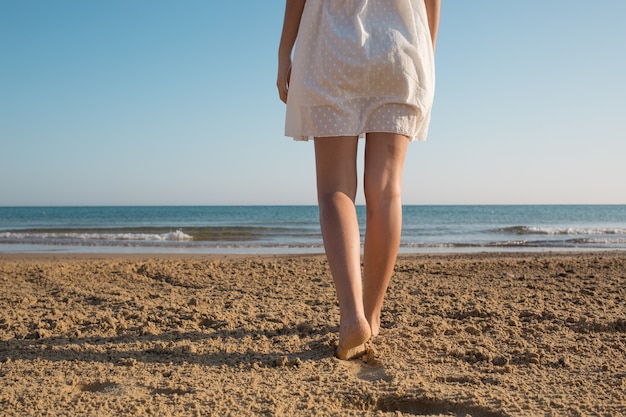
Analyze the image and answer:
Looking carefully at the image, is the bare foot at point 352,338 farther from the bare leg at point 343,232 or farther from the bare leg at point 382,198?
the bare leg at point 382,198

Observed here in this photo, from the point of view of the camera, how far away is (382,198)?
6.09 feet

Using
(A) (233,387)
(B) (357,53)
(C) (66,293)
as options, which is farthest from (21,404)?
(C) (66,293)

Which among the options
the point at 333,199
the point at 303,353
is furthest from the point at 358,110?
the point at 303,353

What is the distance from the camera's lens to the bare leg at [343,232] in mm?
1698

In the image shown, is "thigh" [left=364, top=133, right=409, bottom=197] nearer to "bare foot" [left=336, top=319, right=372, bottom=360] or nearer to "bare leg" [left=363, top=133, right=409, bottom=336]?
"bare leg" [left=363, top=133, right=409, bottom=336]

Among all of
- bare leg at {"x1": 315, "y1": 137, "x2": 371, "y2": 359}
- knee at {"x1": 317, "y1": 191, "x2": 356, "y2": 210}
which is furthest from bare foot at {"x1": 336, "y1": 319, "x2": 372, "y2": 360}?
knee at {"x1": 317, "y1": 191, "x2": 356, "y2": 210}

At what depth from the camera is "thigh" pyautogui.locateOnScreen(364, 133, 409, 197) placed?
182 centimetres

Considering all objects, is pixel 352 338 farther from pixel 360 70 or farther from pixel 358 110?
pixel 360 70

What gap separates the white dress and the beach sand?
81 cm

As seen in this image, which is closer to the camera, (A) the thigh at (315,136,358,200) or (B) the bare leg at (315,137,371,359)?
(B) the bare leg at (315,137,371,359)

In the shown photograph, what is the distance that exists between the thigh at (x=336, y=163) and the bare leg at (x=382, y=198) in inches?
2.7

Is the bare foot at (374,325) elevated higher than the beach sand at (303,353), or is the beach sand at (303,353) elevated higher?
the bare foot at (374,325)

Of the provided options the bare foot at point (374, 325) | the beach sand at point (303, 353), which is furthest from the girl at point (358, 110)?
the beach sand at point (303, 353)

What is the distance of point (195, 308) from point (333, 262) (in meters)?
1.14
